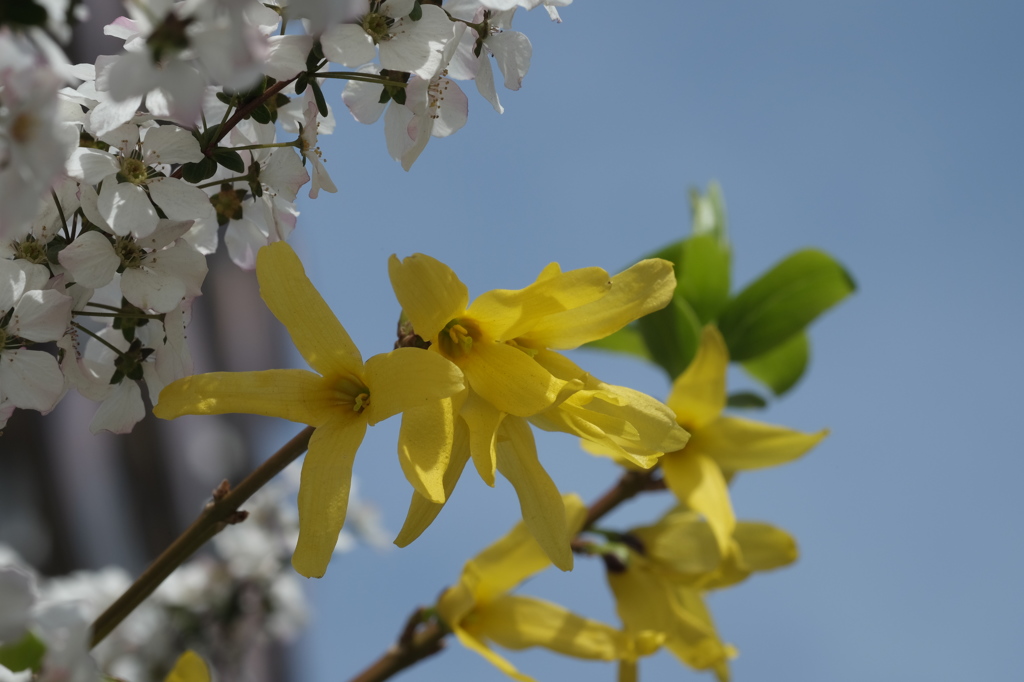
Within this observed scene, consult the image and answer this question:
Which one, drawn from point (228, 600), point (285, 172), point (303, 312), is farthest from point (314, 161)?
point (228, 600)

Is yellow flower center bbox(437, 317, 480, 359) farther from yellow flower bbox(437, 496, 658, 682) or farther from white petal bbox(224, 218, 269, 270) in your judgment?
yellow flower bbox(437, 496, 658, 682)

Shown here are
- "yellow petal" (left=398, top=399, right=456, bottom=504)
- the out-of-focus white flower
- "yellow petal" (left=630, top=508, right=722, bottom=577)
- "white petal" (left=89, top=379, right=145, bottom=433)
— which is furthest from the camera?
"yellow petal" (left=630, top=508, right=722, bottom=577)

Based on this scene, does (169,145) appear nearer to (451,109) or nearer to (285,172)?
(285,172)

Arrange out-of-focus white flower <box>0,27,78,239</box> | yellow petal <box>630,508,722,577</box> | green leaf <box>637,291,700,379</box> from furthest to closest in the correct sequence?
1. green leaf <box>637,291,700,379</box>
2. yellow petal <box>630,508,722,577</box>
3. out-of-focus white flower <box>0,27,78,239</box>

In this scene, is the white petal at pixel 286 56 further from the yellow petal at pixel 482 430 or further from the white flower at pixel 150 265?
the yellow petal at pixel 482 430

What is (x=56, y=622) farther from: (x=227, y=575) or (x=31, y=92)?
(x=227, y=575)

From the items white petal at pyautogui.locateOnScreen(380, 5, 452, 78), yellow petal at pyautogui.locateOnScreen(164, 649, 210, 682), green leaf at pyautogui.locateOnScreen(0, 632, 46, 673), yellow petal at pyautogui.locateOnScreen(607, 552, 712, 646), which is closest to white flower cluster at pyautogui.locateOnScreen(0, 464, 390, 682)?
yellow petal at pyautogui.locateOnScreen(607, 552, 712, 646)

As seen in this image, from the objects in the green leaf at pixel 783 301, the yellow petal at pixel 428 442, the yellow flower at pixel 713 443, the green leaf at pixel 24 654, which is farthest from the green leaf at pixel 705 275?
the green leaf at pixel 24 654

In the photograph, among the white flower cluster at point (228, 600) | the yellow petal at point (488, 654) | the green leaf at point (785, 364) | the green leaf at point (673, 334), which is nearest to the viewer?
the yellow petal at point (488, 654)
